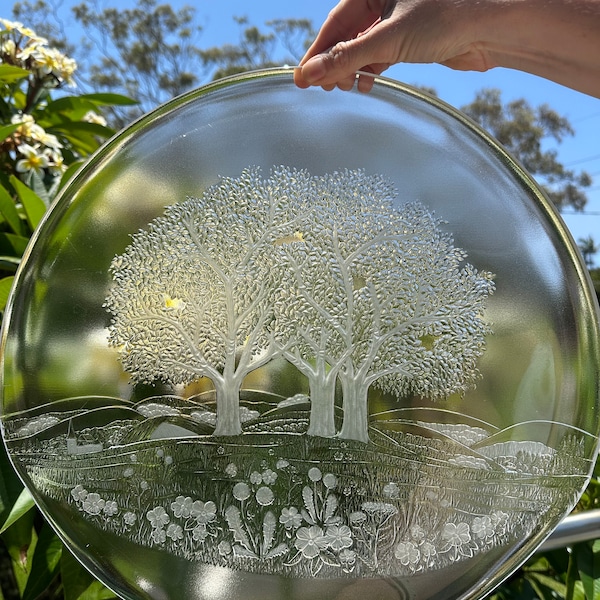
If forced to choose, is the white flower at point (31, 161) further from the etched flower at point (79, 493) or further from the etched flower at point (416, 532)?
the etched flower at point (416, 532)

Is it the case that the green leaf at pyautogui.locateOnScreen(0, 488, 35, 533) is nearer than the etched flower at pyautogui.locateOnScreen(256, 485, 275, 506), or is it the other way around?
the etched flower at pyautogui.locateOnScreen(256, 485, 275, 506)

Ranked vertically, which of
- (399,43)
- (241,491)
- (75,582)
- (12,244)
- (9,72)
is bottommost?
(75,582)

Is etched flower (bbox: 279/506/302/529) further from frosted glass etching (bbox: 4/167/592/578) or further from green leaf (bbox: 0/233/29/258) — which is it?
green leaf (bbox: 0/233/29/258)

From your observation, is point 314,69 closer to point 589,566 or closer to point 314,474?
point 314,474

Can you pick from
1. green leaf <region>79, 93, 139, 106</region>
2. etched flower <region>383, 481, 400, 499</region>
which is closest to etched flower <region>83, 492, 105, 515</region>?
etched flower <region>383, 481, 400, 499</region>

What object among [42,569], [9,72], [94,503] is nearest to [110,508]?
[94,503]

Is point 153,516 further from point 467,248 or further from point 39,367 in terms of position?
point 467,248
